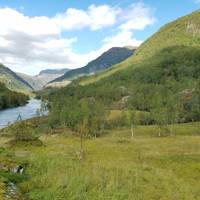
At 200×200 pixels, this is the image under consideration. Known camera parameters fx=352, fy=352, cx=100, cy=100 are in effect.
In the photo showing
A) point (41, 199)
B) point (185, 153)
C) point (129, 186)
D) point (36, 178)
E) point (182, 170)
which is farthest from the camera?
point (185, 153)

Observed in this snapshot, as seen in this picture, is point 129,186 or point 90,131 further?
point 90,131

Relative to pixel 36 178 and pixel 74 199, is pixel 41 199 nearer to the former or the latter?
pixel 74 199

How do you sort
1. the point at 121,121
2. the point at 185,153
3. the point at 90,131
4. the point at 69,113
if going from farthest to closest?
1. the point at 121,121
2. the point at 69,113
3. the point at 90,131
4. the point at 185,153

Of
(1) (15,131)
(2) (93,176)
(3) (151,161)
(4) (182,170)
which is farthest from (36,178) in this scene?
(1) (15,131)

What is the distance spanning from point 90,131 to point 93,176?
130 metres

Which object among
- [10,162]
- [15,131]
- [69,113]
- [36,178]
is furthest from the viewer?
[69,113]

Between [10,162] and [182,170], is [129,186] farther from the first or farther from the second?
[182,170]

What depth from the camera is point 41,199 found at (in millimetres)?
27922

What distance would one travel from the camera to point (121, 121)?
199m

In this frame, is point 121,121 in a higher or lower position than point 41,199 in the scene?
lower

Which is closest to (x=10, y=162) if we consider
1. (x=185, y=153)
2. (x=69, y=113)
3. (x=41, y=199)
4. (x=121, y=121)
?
(x=41, y=199)

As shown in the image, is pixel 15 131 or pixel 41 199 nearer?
pixel 41 199

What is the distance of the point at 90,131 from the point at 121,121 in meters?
36.8

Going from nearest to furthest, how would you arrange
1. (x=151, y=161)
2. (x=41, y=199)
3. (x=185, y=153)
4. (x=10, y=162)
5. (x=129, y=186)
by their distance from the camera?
(x=41, y=199) < (x=129, y=186) < (x=10, y=162) < (x=151, y=161) < (x=185, y=153)
